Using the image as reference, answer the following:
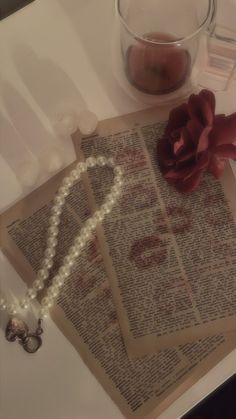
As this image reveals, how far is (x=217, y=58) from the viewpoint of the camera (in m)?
0.58

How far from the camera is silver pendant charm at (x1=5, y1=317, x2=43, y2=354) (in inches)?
19.3

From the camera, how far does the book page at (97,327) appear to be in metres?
0.48

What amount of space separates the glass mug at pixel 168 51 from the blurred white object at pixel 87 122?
0.07 m

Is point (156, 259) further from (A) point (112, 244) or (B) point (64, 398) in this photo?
(B) point (64, 398)

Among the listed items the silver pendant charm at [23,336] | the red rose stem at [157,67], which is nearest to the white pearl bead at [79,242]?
the silver pendant charm at [23,336]

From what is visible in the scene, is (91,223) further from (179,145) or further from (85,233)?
(179,145)

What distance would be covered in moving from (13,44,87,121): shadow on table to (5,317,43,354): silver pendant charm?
25 cm

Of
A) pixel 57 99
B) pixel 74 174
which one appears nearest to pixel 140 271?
pixel 74 174

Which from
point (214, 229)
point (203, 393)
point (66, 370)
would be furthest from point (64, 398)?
point (214, 229)

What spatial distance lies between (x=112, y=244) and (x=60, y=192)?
0.28 feet

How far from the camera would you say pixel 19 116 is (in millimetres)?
577

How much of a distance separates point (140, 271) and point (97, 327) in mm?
75

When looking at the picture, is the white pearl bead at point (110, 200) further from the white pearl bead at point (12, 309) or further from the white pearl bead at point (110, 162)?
the white pearl bead at point (12, 309)

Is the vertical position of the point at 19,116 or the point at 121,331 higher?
the point at 19,116
